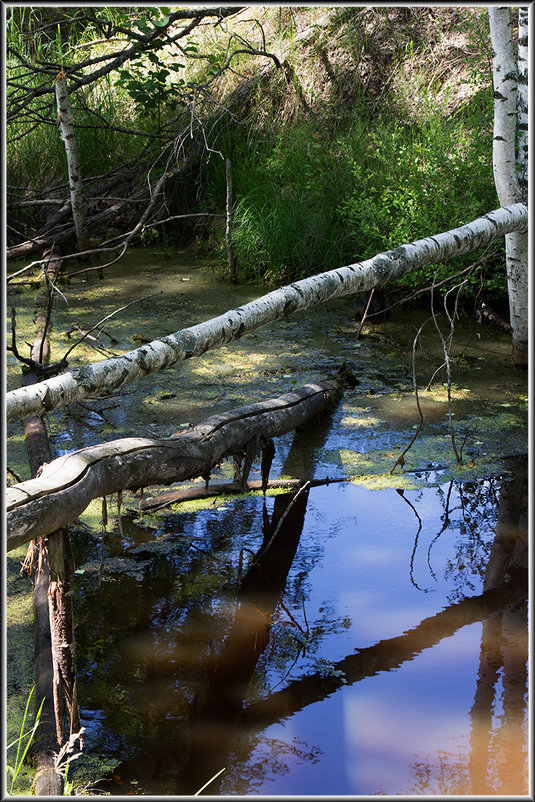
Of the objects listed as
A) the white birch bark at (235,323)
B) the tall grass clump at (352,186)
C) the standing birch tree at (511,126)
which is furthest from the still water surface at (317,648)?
the tall grass clump at (352,186)

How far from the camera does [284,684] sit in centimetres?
276

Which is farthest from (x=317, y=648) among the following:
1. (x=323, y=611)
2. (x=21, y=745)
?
(x=21, y=745)

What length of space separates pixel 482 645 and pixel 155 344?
1.69m

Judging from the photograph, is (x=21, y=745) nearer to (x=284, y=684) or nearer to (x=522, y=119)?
(x=284, y=684)

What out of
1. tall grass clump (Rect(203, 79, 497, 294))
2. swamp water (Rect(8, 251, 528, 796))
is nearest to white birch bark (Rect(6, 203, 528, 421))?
swamp water (Rect(8, 251, 528, 796))

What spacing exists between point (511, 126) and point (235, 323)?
9.22 feet

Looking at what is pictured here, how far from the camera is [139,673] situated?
2.79 m

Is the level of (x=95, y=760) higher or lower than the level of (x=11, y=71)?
lower

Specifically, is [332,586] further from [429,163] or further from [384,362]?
[429,163]

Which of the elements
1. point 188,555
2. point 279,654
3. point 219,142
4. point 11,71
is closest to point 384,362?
point 188,555

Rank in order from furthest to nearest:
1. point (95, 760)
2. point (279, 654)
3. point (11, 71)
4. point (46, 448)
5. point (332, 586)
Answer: point (11, 71)
point (46, 448)
point (332, 586)
point (279, 654)
point (95, 760)

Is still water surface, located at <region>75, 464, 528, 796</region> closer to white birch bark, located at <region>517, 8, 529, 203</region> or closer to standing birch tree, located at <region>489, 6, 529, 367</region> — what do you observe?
standing birch tree, located at <region>489, 6, 529, 367</region>

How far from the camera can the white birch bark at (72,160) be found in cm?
714

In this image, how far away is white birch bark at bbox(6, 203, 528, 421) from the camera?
2719mm
